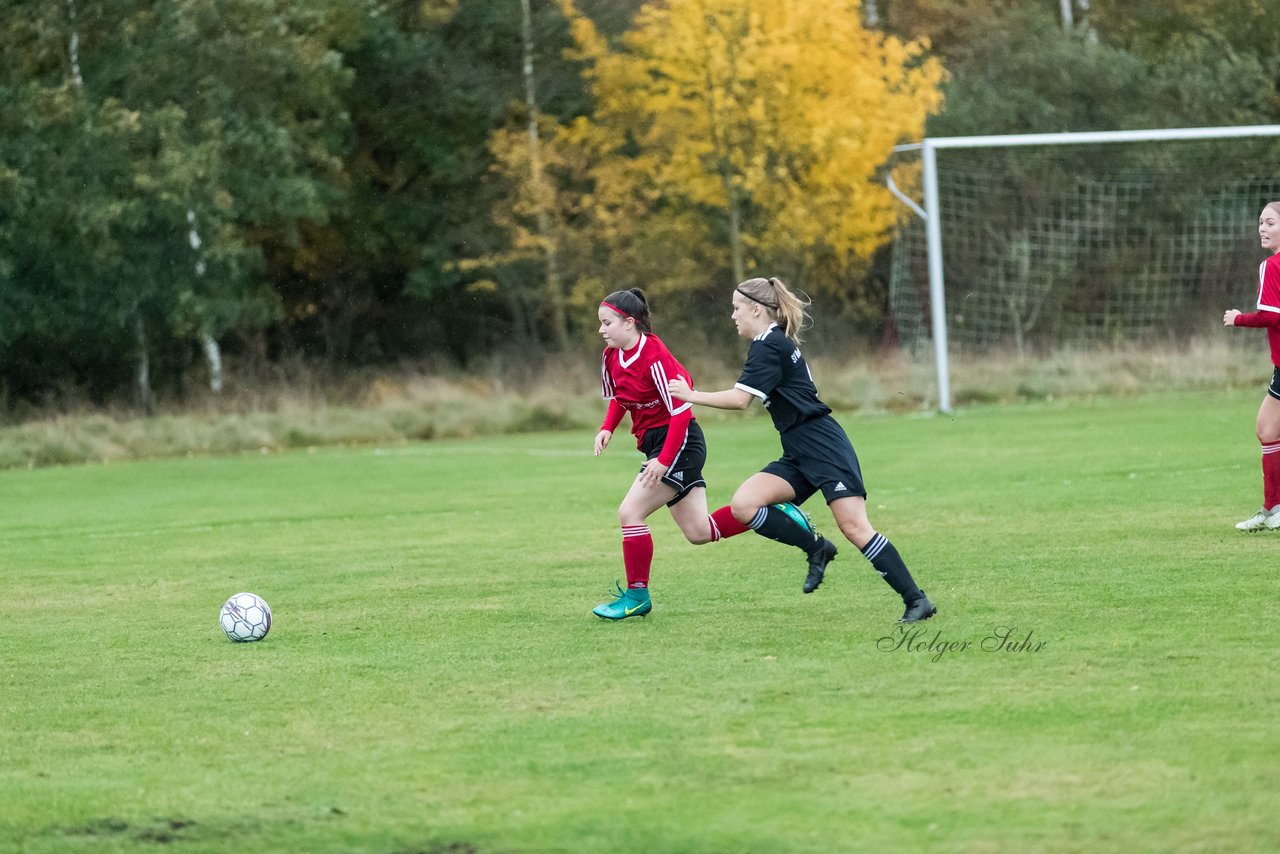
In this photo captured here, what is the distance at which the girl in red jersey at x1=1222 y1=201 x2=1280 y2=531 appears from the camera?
9.55 metres

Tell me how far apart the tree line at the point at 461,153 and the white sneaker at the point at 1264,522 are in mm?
20761

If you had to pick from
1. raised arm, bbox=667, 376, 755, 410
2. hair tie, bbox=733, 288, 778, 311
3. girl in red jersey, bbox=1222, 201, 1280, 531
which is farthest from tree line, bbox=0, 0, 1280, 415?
raised arm, bbox=667, 376, 755, 410

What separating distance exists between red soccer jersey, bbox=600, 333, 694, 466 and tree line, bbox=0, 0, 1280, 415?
73.6 feet

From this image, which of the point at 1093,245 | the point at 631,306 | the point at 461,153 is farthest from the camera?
the point at 461,153

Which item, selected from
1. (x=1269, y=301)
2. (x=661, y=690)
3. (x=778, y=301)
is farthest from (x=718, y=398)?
(x=1269, y=301)

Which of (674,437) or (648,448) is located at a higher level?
(674,437)

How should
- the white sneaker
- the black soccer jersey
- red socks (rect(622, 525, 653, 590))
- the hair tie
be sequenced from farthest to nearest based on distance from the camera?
the white sneaker → red socks (rect(622, 525, 653, 590)) → the hair tie → the black soccer jersey

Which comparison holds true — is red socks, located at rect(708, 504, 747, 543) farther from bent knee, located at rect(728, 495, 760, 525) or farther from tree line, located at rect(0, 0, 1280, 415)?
tree line, located at rect(0, 0, 1280, 415)

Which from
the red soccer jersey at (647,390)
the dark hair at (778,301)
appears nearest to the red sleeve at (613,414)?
the red soccer jersey at (647,390)

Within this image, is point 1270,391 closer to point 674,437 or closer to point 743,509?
point 743,509

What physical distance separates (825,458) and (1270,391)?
388 cm

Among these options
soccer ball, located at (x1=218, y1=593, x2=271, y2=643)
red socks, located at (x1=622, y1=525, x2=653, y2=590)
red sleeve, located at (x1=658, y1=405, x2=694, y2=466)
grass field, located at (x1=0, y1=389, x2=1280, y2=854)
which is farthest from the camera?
red socks, located at (x1=622, y1=525, x2=653, y2=590)

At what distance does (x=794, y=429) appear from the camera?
7672mm

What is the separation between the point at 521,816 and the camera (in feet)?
15.2
